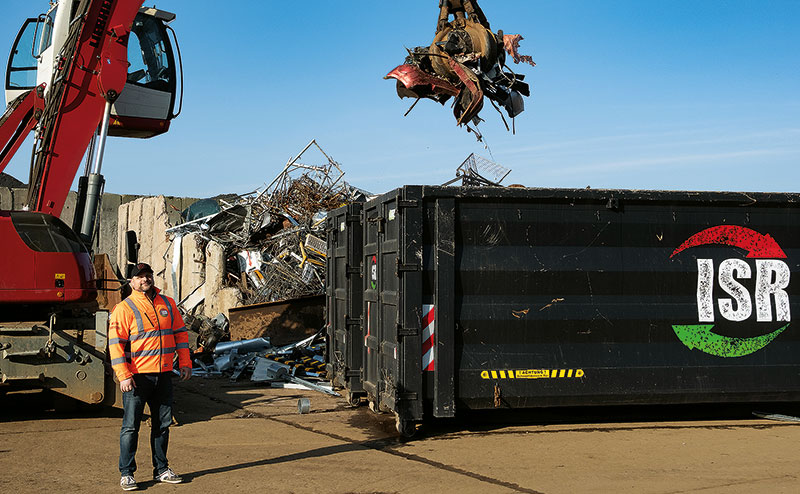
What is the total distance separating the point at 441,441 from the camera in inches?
309

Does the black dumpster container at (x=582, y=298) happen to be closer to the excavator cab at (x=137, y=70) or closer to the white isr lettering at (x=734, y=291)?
the white isr lettering at (x=734, y=291)

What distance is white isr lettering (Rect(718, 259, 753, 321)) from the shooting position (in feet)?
27.4

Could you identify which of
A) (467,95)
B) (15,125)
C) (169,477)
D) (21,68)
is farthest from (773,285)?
(21,68)

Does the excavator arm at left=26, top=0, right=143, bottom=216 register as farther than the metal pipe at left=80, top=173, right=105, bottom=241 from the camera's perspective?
Yes

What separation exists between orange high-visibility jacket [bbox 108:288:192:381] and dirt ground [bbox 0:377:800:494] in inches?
35.1

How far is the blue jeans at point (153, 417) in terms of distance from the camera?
620cm

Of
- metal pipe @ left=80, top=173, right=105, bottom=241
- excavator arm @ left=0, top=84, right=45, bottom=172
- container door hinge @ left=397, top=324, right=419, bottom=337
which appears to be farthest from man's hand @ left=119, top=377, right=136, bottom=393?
excavator arm @ left=0, top=84, right=45, bottom=172

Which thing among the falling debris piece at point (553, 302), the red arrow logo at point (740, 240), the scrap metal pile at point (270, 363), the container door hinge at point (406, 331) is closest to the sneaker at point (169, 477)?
the container door hinge at point (406, 331)

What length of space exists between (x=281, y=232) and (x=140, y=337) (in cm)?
1155

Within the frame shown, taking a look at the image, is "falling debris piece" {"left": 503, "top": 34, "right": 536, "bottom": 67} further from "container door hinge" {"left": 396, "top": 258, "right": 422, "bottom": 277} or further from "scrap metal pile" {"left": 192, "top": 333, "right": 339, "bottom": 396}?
"scrap metal pile" {"left": 192, "top": 333, "right": 339, "bottom": 396}

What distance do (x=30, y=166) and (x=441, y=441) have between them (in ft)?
18.1

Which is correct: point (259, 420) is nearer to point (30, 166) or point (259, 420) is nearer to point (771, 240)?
point (30, 166)

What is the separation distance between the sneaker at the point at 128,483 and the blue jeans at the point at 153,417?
38mm

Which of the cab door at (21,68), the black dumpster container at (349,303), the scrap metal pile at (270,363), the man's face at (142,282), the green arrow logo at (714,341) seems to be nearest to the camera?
the man's face at (142,282)
